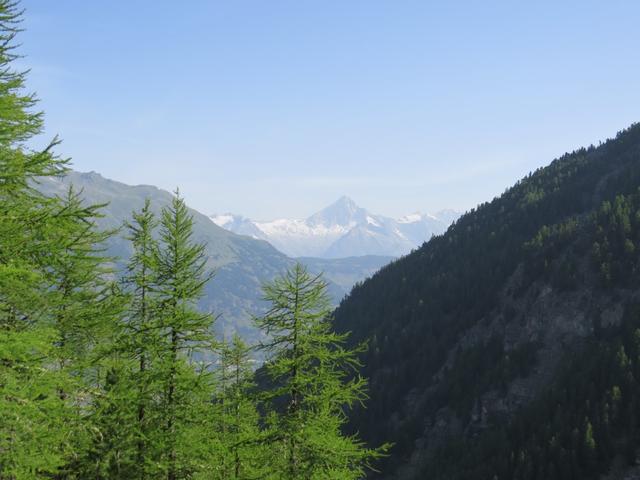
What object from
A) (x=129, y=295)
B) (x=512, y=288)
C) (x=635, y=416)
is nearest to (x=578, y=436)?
(x=635, y=416)

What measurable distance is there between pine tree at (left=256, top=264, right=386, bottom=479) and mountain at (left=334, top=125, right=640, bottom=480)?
70.4m

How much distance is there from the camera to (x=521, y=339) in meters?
114

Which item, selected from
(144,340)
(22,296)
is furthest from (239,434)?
(22,296)

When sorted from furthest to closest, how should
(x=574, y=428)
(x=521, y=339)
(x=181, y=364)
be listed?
(x=521, y=339)
(x=574, y=428)
(x=181, y=364)

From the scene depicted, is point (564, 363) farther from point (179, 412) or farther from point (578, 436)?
point (179, 412)

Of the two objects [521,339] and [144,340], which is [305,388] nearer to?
[144,340]

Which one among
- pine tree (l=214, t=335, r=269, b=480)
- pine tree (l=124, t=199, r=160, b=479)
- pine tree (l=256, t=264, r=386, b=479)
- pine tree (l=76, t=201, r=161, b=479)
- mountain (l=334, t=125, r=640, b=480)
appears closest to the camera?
pine tree (l=76, t=201, r=161, b=479)

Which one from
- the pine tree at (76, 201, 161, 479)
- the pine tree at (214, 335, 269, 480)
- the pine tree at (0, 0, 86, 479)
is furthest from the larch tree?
the pine tree at (214, 335, 269, 480)

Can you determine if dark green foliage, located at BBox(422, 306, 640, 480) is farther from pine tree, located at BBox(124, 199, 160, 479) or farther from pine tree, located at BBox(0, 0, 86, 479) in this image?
pine tree, located at BBox(0, 0, 86, 479)

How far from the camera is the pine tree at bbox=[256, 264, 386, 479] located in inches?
708

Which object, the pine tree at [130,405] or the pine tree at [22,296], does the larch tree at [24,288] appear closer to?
the pine tree at [22,296]

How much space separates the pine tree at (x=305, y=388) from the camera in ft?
59.0

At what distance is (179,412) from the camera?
17156 millimetres

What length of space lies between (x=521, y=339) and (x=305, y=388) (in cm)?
10741
